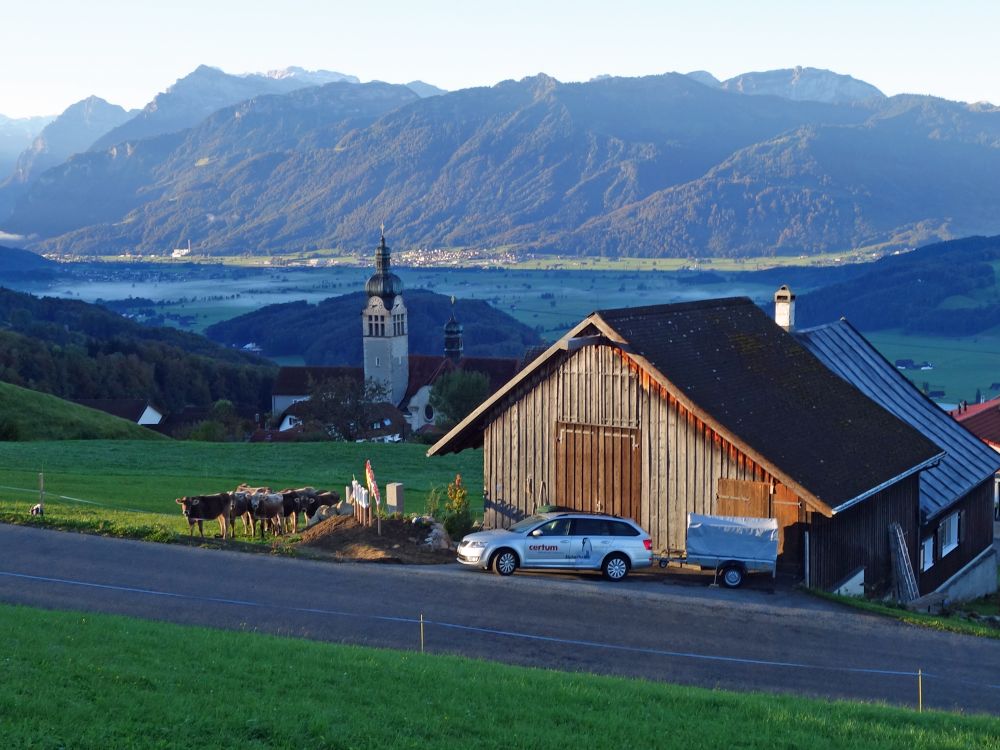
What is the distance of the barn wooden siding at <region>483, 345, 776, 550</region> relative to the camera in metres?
24.0

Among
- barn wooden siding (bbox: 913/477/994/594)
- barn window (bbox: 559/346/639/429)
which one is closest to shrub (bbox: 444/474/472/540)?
barn window (bbox: 559/346/639/429)

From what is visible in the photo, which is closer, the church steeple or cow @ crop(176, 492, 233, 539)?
cow @ crop(176, 492, 233, 539)

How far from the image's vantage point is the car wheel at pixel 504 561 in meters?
22.9

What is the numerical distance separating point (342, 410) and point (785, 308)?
5312 cm

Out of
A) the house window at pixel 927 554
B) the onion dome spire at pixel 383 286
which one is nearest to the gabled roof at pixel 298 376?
the onion dome spire at pixel 383 286

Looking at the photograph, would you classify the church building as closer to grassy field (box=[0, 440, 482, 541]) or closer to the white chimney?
grassy field (box=[0, 440, 482, 541])

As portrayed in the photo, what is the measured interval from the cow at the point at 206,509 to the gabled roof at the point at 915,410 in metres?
13.5

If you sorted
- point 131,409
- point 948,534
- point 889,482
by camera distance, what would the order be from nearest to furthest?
1. point 889,482
2. point 948,534
3. point 131,409

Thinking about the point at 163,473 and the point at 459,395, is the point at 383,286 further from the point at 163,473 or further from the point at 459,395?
the point at 163,473

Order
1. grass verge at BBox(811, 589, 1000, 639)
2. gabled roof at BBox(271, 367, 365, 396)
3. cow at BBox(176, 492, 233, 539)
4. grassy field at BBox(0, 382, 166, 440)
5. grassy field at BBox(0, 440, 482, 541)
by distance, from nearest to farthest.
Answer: grass verge at BBox(811, 589, 1000, 639), cow at BBox(176, 492, 233, 539), grassy field at BBox(0, 440, 482, 541), grassy field at BBox(0, 382, 166, 440), gabled roof at BBox(271, 367, 365, 396)

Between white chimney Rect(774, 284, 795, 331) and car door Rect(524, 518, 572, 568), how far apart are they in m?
11.3

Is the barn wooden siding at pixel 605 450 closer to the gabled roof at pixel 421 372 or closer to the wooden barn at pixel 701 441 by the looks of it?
the wooden barn at pixel 701 441

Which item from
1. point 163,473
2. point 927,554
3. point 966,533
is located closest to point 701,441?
point 927,554

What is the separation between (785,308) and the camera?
31953 millimetres
